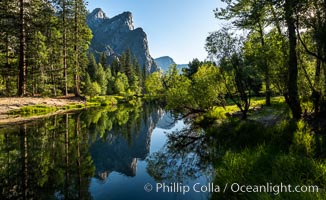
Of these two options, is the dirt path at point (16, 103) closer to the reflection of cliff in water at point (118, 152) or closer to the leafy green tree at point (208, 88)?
the reflection of cliff in water at point (118, 152)

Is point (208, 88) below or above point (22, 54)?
below

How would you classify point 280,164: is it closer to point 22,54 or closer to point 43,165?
point 43,165

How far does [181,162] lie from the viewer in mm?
9562

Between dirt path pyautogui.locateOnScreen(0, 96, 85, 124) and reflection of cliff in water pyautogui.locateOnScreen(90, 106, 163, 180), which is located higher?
dirt path pyautogui.locateOnScreen(0, 96, 85, 124)

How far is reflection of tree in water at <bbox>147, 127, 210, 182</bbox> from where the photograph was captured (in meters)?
8.30

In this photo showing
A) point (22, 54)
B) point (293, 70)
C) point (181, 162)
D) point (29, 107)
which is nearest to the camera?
point (181, 162)

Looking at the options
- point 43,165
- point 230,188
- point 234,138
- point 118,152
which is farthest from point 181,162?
point 43,165

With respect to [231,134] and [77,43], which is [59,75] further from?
[231,134]

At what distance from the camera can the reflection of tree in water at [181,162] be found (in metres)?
8.30

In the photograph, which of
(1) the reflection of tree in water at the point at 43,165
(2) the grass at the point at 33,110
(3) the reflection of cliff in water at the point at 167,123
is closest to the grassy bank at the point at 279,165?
(1) the reflection of tree in water at the point at 43,165

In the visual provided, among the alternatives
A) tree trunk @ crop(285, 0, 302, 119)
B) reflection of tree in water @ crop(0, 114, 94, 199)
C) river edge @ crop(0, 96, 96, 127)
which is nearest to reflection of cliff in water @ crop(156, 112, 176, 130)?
reflection of tree in water @ crop(0, 114, 94, 199)

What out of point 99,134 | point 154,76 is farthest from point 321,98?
point 154,76

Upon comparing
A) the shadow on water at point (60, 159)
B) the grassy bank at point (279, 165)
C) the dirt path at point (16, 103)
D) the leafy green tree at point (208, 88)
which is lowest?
the shadow on water at point (60, 159)

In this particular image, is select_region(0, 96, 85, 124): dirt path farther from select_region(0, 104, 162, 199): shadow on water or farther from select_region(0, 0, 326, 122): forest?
select_region(0, 104, 162, 199): shadow on water
